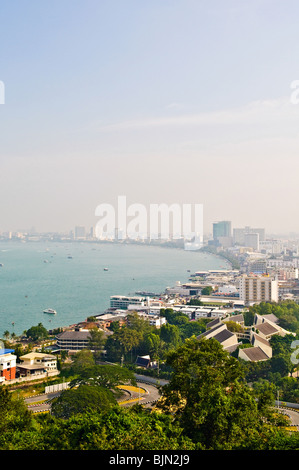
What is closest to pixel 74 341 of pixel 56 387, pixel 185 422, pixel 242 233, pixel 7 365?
pixel 7 365

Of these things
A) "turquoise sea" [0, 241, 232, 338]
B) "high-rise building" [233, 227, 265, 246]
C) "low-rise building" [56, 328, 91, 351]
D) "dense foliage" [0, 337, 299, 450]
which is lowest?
"turquoise sea" [0, 241, 232, 338]

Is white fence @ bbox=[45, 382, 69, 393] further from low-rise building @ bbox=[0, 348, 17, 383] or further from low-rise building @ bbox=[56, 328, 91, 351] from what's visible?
low-rise building @ bbox=[56, 328, 91, 351]

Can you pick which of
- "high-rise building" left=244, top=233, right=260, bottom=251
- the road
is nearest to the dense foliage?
the road

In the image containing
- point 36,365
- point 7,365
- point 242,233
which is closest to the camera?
point 7,365

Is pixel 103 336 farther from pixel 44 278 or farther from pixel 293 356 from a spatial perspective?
pixel 44 278

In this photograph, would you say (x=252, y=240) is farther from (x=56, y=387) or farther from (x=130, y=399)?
(x=130, y=399)

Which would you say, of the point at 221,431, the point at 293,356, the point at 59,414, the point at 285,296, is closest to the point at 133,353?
the point at 293,356

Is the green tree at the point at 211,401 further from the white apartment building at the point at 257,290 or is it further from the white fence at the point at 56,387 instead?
the white apartment building at the point at 257,290
